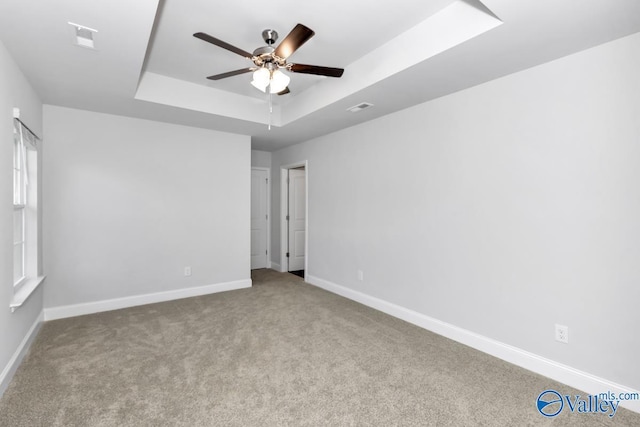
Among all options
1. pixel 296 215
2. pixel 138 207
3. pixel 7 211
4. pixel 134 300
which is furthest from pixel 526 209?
pixel 134 300

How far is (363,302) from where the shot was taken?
4.10 meters

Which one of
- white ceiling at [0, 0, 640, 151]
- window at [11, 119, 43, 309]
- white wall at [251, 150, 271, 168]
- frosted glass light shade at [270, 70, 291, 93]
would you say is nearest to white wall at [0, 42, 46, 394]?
white ceiling at [0, 0, 640, 151]

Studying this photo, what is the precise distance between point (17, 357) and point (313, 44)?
353 centimetres

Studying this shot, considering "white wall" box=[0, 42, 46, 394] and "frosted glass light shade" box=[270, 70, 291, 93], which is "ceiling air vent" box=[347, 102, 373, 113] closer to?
"frosted glass light shade" box=[270, 70, 291, 93]

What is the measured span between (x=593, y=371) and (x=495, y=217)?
1264 millimetres

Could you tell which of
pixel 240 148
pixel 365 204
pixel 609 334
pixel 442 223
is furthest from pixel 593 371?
pixel 240 148

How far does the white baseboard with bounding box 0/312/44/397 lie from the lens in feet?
7.02

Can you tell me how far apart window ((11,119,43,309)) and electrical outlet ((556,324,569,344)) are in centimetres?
437

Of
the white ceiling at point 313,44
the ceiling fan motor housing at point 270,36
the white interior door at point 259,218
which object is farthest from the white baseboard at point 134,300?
the ceiling fan motor housing at point 270,36

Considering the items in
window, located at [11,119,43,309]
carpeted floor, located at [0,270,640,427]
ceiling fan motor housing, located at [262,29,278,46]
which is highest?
ceiling fan motor housing, located at [262,29,278,46]

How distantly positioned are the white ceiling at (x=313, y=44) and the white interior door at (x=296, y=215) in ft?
7.78

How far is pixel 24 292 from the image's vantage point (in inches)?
107

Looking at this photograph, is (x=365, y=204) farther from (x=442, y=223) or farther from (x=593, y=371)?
(x=593, y=371)

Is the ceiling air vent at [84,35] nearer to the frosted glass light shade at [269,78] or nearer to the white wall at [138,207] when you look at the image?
the frosted glass light shade at [269,78]
